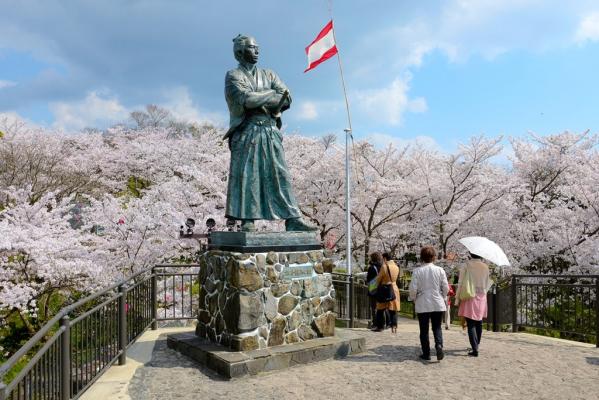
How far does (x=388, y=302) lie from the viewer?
24.8ft

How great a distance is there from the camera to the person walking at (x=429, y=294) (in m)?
5.52

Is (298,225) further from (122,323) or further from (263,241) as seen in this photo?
(122,323)

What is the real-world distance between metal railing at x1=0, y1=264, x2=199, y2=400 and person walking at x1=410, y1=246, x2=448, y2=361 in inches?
149

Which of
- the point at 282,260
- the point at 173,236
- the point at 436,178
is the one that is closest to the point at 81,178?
the point at 173,236

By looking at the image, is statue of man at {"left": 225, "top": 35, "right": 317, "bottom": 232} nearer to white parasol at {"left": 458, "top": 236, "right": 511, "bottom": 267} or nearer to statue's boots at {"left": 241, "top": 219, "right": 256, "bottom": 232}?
statue's boots at {"left": 241, "top": 219, "right": 256, "bottom": 232}

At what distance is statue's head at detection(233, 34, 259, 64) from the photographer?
621cm

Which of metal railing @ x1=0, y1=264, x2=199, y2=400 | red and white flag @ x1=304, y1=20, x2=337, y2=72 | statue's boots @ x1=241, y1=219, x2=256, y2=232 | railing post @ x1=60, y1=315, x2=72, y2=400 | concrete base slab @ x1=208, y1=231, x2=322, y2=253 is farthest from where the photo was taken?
red and white flag @ x1=304, y1=20, x2=337, y2=72

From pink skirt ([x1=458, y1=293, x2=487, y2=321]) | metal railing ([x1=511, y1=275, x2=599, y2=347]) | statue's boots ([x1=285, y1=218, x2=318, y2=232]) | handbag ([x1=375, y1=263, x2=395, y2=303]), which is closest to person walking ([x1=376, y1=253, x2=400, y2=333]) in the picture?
handbag ([x1=375, y1=263, x2=395, y2=303])

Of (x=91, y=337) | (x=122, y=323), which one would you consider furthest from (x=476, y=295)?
(x=91, y=337)

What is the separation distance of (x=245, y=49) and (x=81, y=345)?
4356 mm

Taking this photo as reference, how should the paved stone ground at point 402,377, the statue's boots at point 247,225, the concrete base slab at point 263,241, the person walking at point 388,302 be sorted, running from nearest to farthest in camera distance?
the paved stone ground at point 402,377 → the concrete base slab at point 263,241 → the statue's boots at point 247,225 → the person walking at point 388,302

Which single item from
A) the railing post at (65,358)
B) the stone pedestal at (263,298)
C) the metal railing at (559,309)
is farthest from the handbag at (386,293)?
the railing post at (65,358)

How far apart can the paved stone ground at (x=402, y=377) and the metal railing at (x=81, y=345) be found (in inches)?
20.2

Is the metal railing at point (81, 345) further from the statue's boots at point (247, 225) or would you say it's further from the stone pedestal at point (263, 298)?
the statue's boots at point (247, 225)
